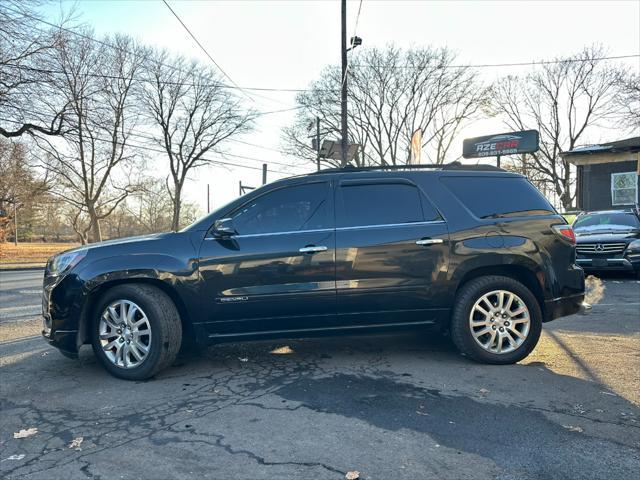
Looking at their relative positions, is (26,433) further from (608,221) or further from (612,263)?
(608,221)

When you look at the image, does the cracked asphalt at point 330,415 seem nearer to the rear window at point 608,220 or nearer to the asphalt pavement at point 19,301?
the asphalt pavement at point 19,301

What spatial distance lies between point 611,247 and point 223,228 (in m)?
9.78

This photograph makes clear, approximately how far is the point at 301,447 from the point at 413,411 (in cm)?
92

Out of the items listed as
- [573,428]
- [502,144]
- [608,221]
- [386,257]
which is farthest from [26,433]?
[502,144]

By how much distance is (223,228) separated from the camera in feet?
13.6

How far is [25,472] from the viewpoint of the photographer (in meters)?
2.52

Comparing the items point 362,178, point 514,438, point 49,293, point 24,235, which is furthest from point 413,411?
point 24,235

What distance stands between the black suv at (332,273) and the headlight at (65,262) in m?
0.01

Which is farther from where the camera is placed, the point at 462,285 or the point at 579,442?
the point at 462,285

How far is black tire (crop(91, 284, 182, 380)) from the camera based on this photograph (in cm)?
395

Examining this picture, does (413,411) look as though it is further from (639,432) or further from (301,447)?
(639,432)

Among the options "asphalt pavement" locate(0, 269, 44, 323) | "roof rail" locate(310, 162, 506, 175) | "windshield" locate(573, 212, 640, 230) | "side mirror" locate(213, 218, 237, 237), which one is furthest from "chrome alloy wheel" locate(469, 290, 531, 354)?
"windshield" locate(573, 212, 640, 230)

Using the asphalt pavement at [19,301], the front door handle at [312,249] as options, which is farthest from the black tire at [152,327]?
the asphalt pavement at [19,301]

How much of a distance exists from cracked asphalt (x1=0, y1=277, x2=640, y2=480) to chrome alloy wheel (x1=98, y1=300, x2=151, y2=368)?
0.72 feet
